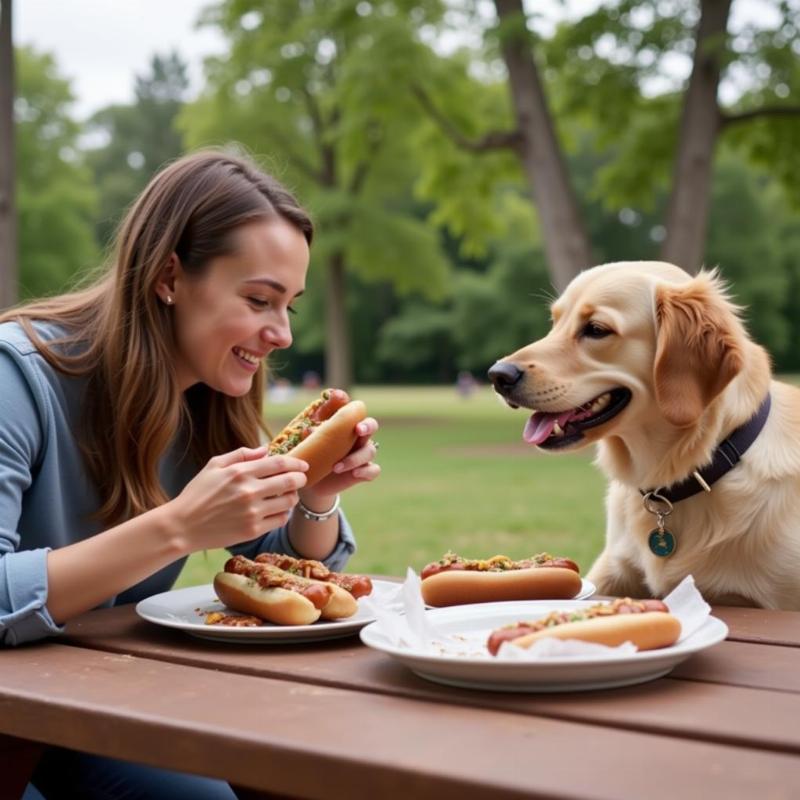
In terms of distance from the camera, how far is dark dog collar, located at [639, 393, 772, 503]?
8.79 ft

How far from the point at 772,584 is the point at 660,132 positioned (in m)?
15.4

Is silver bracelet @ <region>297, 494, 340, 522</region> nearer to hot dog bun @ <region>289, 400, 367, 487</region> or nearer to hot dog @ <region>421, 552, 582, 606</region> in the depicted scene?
hot dog bun @ <region>289, 400, 367, 487</region>

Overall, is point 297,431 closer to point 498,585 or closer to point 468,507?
point 498,585

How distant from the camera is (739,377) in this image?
9.10 ft

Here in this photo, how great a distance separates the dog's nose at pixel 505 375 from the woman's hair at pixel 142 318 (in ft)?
2.06

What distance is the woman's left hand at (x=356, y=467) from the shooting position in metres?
2.52

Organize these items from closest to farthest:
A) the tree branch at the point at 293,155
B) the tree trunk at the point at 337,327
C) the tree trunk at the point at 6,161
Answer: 1. the tree trunk at the point at 6,161
2. the tree branch at the point at 293,155
3. the tree trunk at the point at 337,327

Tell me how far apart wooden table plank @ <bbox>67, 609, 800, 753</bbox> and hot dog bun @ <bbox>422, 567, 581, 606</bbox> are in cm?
25

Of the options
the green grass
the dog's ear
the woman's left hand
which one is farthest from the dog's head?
the green grass

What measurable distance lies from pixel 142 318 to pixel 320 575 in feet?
2.65

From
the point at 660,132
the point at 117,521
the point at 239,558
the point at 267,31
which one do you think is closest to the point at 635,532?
the point at 239,558

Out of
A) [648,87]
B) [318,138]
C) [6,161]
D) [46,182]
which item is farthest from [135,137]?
[6,161]

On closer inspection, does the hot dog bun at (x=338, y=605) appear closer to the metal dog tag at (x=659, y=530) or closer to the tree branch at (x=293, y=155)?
the metal dog tag at (x=659, y=530)

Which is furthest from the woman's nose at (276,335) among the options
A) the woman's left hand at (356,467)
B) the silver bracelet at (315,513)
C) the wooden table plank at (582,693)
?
the wooden table plank at (582,693)
